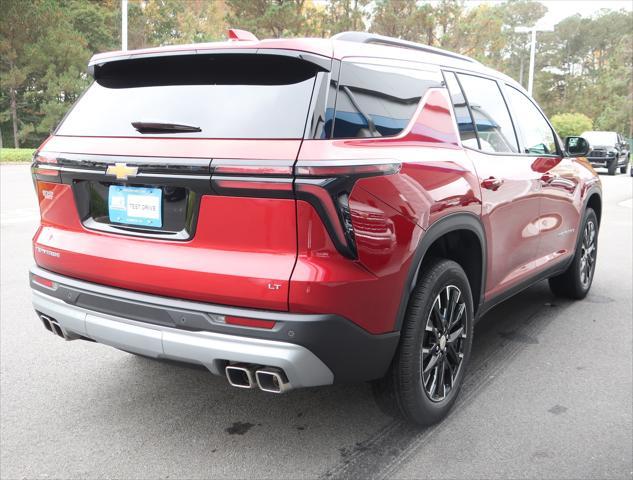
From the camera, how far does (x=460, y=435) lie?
2973 mm

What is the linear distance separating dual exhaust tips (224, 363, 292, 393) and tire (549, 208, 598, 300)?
11.6ft

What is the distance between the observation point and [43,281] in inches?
116

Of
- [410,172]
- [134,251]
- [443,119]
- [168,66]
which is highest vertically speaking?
[168,66]

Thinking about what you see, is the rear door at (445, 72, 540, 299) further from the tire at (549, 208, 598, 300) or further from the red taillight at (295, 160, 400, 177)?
the tire at (549, 208, 598, 300)

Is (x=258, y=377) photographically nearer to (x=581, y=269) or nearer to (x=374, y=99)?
(x=374, y=99)

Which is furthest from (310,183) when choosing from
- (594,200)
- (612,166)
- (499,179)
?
(612,166)

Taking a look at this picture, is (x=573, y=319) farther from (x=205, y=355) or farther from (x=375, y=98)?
(x=205, y=355)

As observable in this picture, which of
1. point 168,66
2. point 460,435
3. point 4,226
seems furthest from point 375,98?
point 4,226

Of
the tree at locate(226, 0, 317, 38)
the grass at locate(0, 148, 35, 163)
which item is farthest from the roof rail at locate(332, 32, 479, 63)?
the tree at locate(226, 0, 317, 38)

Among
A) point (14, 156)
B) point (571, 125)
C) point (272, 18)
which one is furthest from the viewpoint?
point (571, 125)

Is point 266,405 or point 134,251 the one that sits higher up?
point 134,251

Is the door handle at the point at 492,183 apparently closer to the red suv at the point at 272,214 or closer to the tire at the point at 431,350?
the red suv at the point at 272,214

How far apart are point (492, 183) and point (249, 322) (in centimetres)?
170

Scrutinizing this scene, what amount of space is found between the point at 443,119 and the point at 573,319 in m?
2.61
